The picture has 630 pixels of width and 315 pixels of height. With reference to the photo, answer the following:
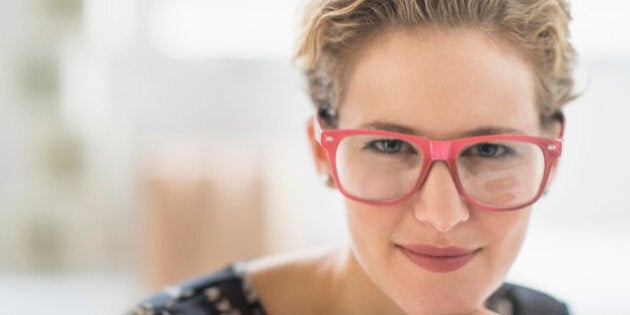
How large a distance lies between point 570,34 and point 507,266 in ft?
0.68

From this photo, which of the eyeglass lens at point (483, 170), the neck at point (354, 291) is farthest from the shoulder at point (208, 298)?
the eyeglass lens at point (483, 170)

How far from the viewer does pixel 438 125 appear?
2.12 ft

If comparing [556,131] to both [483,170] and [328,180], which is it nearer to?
[483,170]

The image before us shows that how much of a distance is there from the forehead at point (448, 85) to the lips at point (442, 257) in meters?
0.09

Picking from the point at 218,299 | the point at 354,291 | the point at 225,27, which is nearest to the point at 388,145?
the point at 354,291

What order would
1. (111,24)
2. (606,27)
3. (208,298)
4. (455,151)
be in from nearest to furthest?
(455,151), (208,298), (606,27), (111,24)

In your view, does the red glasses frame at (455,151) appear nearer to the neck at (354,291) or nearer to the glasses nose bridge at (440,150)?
the glasses nose bridge at (440,150)

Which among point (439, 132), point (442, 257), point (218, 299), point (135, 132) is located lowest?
point (135, 132)

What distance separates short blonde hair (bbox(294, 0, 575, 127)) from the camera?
0.68 m

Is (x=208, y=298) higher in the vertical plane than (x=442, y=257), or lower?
lower

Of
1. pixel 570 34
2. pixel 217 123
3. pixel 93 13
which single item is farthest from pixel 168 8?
pixel 570 34

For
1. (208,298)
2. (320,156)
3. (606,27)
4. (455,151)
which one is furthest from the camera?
(606,27)

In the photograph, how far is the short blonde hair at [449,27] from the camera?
0.68 metres

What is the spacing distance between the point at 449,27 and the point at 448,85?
0.06 m
